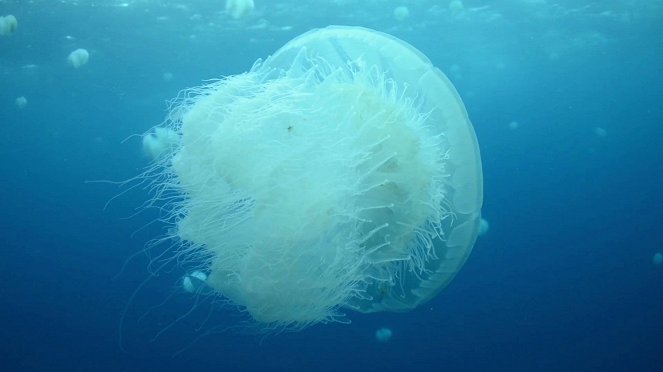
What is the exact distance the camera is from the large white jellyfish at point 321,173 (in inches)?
113

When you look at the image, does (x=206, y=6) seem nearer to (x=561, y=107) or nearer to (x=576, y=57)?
(x=576, y=57)

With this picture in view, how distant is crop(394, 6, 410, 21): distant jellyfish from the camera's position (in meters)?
16.4

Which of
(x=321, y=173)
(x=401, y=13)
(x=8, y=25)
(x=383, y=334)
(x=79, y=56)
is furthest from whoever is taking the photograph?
(x=401, y=13)

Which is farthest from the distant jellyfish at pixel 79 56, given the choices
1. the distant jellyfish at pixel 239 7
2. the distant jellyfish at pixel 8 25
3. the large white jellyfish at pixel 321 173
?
the large white jellyfish at pixel 321 173

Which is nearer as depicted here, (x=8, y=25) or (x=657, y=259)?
(x=8, y=25)

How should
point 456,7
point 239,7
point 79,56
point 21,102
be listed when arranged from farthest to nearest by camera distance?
1. point 21,102
2. point 456,7
3. point 79,56
4. point 239,7

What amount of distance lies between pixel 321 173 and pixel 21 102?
27.9 m

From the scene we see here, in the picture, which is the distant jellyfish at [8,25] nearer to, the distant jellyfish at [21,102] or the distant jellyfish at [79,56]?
the distant jellyfish at [79,56]

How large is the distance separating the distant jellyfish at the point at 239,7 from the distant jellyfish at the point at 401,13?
4.77 m

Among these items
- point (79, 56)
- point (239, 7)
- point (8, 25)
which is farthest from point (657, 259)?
point (79, 56)

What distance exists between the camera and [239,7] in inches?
589

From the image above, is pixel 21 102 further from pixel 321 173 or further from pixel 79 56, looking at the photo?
pixel 321 173

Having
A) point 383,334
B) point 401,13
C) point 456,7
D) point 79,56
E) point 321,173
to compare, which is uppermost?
point 321,173

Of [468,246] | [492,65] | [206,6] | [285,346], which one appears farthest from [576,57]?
[468,246]
